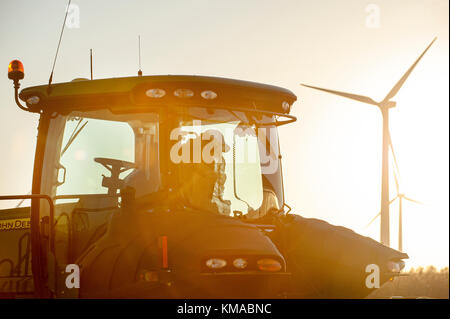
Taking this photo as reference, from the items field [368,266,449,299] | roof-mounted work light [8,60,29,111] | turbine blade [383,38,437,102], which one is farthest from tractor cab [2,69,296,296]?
field [368,266,449,299]

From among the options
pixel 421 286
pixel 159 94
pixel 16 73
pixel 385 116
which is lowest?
pixel 421 286

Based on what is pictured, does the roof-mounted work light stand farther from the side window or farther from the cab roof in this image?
the side window

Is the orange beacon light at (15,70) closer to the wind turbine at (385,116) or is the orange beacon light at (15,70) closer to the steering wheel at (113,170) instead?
the steering wheel at (113,170)

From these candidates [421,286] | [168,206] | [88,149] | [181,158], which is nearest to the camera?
[168,206]

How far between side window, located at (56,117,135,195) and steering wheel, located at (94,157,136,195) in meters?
0.04

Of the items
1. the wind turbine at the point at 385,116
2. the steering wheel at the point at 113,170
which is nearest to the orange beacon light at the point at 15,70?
the steering wheel at the point at 113,170

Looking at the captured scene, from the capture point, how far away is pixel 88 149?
7.43 m

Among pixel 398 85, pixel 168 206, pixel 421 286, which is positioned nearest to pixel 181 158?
pixel 168 206

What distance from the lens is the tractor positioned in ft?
19.4

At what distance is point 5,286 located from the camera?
7.63m

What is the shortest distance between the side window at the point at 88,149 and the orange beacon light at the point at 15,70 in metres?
0.65

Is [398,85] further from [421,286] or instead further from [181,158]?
[181,158]

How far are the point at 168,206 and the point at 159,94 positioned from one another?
38.4 inches

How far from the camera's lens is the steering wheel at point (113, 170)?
724 cm
